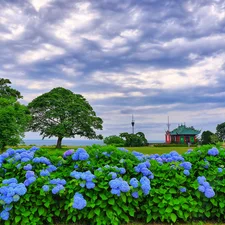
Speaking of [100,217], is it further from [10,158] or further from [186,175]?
[10,158]

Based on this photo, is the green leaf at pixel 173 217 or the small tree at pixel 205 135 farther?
the small tree at pixel 205 135

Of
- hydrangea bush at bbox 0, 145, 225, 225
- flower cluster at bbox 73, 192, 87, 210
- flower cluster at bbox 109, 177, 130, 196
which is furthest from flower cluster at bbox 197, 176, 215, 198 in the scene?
flower cluster at bbox 73, 192, 87, 210

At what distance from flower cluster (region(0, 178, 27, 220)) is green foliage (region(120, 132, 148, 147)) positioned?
122 ft

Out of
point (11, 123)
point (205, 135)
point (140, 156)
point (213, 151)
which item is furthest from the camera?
point (205, 135)

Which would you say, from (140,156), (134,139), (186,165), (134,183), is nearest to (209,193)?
(186,165)

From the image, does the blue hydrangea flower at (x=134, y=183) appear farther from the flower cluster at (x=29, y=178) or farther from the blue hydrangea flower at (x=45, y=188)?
the flower cluster at (x=29, y=178)

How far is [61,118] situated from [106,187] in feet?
99.5

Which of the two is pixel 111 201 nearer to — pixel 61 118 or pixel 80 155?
pixel 80 155

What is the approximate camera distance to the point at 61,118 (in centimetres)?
3338

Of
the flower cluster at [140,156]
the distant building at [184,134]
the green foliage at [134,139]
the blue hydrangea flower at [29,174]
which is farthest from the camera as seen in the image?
the distant building at [184,134]

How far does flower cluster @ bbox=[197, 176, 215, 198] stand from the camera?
3.93 m

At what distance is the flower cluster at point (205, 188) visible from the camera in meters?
3.93

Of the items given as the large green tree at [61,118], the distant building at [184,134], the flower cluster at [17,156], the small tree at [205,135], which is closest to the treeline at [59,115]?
the large green tree at [61,118]

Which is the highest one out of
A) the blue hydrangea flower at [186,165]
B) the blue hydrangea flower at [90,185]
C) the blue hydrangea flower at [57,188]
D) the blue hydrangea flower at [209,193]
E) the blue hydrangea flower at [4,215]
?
the blue hydrangea flower at [186,165]
